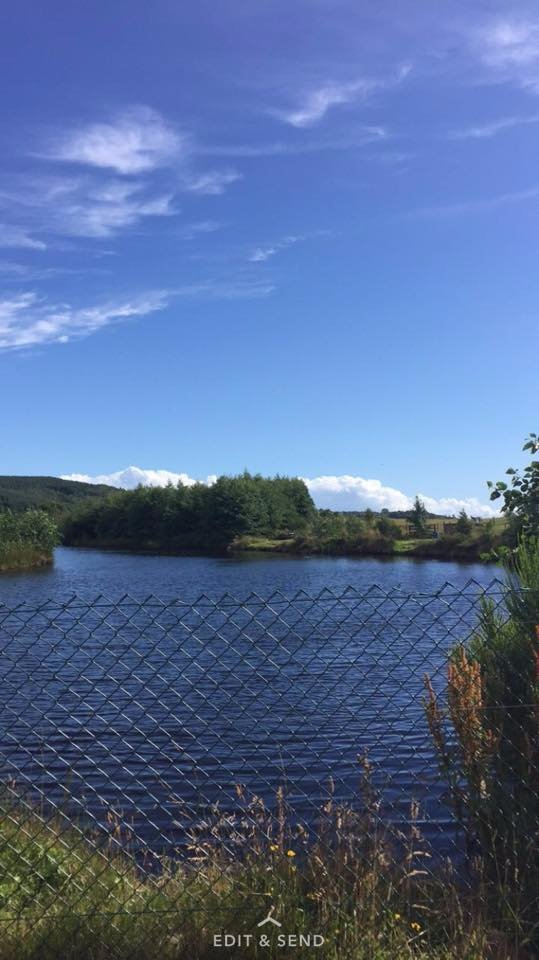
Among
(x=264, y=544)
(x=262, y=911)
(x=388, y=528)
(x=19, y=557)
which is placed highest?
(x=388, y=528)

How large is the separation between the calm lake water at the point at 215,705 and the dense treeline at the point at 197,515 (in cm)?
5655

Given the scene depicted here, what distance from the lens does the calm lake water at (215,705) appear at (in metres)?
5.24

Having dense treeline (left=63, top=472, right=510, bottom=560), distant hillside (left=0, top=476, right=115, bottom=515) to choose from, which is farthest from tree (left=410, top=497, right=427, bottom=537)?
distant hillside (left=0, top=476, right=115, bottom=515)

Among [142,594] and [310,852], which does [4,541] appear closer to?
[142,594]

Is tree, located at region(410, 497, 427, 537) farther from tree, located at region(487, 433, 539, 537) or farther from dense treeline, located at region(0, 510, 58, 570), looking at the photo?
tree, located at region(487, 433, 539, 537)

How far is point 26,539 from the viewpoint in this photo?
188 feet

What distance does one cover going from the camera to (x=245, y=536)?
80.6m

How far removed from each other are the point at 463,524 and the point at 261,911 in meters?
56.7

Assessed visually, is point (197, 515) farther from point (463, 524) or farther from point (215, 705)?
point (215, 705)

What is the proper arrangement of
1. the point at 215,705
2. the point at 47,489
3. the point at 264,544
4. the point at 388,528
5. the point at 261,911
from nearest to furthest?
1. the point at 261,911
2. the point at 215,705
3. the point at 388,528
4. the point at 264,544
5. the point at 47,489

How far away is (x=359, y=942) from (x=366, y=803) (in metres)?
1.02

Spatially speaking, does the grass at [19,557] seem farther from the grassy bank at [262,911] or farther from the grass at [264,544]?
the grassy bank at [262,911]

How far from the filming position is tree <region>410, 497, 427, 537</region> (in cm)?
6750

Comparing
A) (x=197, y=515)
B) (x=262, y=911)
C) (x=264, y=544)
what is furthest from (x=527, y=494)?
(x=197, y=515)
